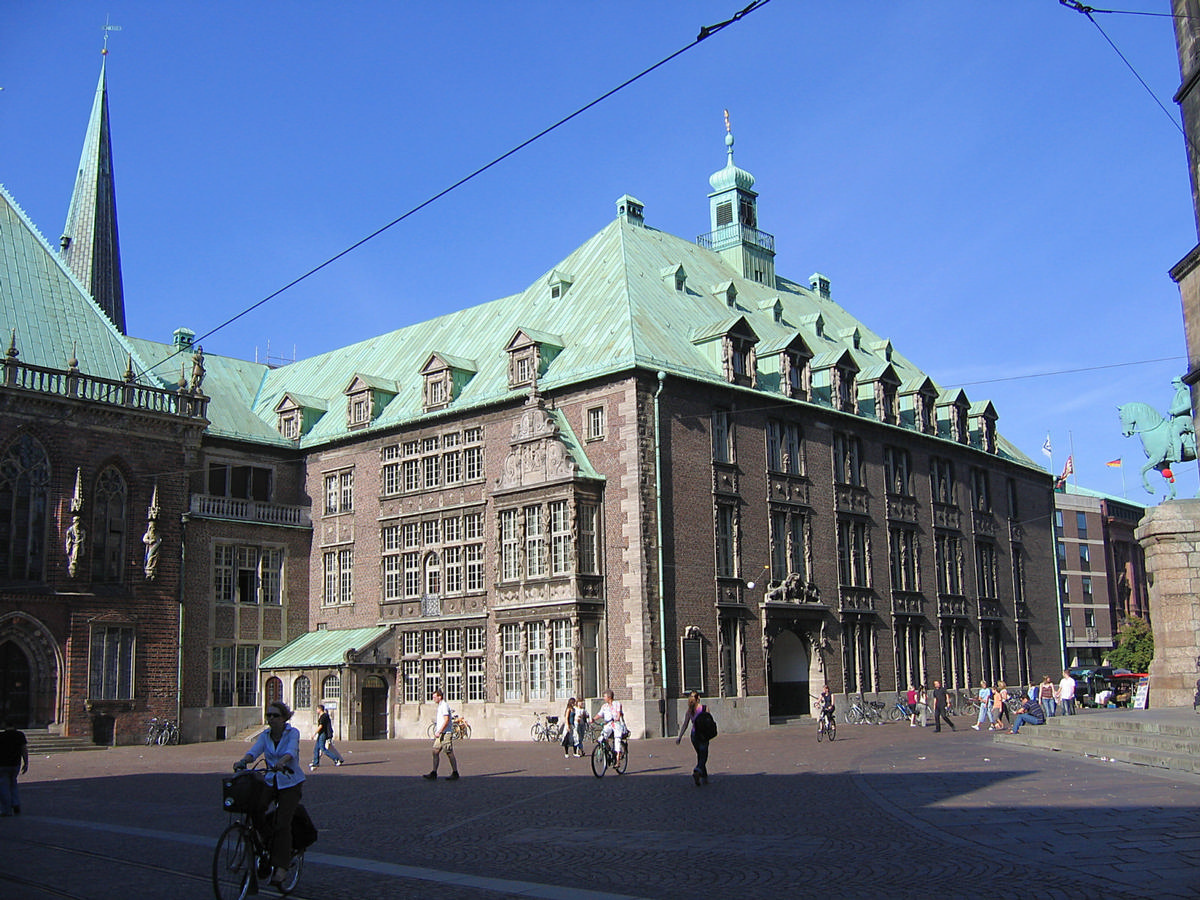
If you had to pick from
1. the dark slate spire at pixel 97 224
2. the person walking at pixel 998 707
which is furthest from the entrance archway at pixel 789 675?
the dark slate spire at pixel 97 224

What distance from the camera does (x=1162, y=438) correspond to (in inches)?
1435

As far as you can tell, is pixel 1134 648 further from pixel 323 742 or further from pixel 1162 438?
pixel 323 742

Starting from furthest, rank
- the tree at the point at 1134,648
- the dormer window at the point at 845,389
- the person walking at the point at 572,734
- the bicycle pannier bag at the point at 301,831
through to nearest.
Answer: the tree at the point at 1134,648
the dormer window at the point at 845,389
the person walking at the point at 572,734
the bicycle pannier bag at the point at 301,831

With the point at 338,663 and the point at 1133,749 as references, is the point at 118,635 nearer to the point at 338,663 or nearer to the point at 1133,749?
the point at 338,663

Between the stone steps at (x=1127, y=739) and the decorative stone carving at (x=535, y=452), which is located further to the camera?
the decorative stone carving at (x=535, y=452)

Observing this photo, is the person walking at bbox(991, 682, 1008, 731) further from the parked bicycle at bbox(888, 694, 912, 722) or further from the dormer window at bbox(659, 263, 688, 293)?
the dormer window at bbox(659, 263, 688, 293)

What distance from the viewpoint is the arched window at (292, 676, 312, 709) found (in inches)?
1807

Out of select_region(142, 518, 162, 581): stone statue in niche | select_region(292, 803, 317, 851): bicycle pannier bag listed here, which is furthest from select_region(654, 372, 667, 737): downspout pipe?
select_region(292, 803, 317, 851): bicycle pannier bag

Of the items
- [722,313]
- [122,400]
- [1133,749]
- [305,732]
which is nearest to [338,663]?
[305,732]

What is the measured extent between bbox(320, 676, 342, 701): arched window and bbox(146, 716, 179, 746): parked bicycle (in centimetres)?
548

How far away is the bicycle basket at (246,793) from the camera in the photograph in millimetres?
11250

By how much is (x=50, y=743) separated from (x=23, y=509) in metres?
8.10

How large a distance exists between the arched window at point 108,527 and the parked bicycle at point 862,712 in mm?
28025

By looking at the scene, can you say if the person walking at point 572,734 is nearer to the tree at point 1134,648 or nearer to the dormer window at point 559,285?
the dormer window at point 559,285
